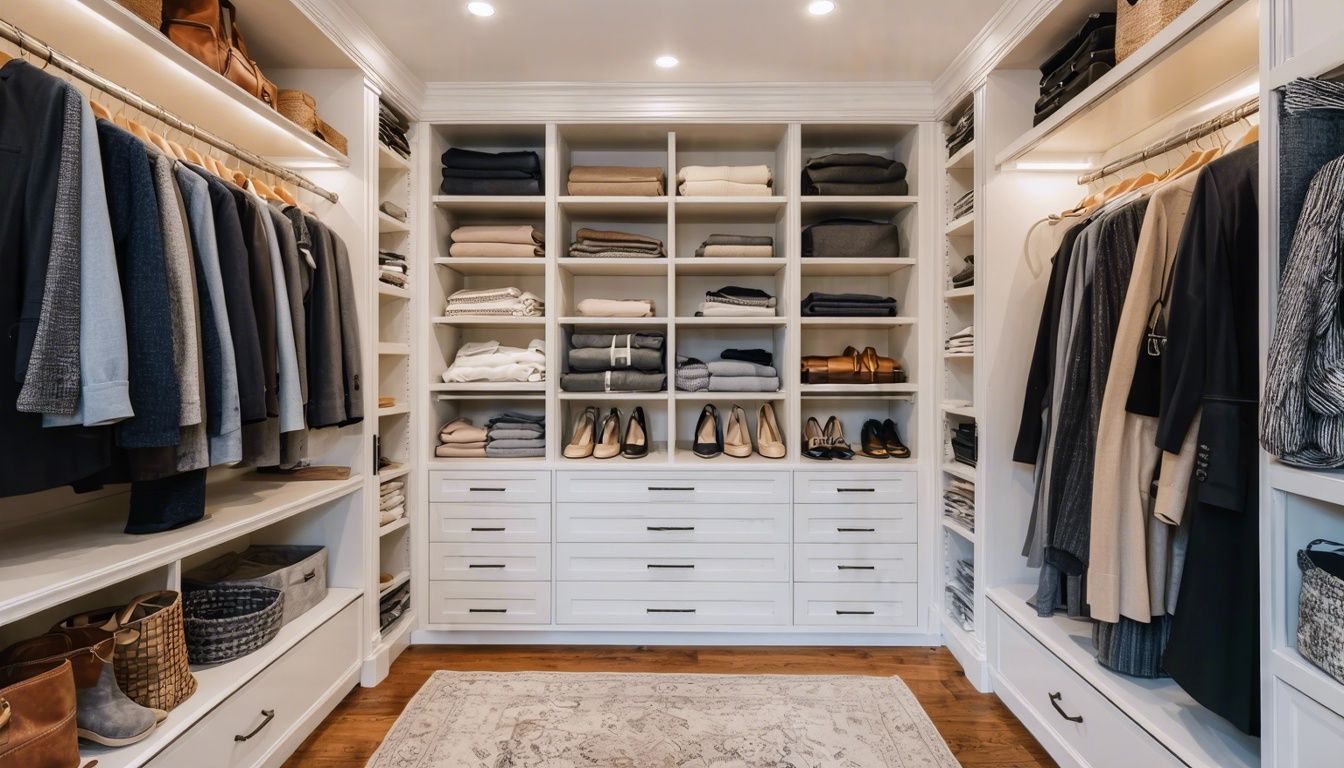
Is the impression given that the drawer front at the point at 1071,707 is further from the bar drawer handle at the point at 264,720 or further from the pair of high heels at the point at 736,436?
the bar drawer handle at the point at 264,720

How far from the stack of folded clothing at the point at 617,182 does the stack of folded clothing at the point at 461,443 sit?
1.12 m

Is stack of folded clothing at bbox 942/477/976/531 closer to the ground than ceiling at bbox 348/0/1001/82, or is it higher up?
closer to the ground

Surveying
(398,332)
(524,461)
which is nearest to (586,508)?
(524,461)

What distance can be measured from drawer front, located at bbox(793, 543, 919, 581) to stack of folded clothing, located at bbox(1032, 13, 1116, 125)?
1667 millimetres

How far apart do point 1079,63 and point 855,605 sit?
2.02 metres

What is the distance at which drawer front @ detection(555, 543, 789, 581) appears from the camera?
2.43 m

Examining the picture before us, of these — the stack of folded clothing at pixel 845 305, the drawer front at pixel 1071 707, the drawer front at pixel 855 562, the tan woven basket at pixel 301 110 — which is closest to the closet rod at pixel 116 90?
the tan woven basket at pixel 301 110

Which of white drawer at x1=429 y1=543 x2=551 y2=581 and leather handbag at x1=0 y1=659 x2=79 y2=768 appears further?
white drawer at x1=429 y1=543 x2=551 y2=581

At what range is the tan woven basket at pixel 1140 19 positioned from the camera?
1421mm

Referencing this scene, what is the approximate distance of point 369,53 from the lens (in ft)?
6.80

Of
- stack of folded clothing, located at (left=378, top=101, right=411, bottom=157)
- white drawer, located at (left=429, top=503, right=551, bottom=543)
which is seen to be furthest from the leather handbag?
stack of folded clothing, located at (left=378, top=101, right=411, bottom=157)

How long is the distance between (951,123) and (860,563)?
1.89 m

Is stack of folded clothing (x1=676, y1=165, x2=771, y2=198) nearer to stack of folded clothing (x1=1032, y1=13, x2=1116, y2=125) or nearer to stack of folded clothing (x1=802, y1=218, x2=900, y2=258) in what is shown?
stack of folded clothing (x1=802, y1=218, x2=900, y2=258)

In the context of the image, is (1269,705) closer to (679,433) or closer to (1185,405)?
(1185,405)
